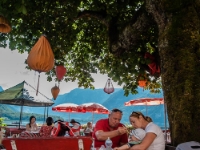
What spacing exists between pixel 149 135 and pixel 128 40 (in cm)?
340

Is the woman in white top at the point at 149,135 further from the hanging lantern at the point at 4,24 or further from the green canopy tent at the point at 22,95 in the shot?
the green canopy tent at the point at 22,95

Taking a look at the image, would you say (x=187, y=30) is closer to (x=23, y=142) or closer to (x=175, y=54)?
(x=175, y=54)

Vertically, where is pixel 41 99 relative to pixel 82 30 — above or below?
below

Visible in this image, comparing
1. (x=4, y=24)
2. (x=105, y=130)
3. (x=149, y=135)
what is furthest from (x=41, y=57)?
(x=149, y=135)

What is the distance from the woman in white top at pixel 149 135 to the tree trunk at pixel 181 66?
0.35 m

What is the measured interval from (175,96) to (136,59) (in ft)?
13.5

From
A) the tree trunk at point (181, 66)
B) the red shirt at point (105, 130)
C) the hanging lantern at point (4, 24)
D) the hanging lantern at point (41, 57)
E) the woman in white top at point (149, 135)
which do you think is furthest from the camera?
the hanging lantern at point (4, 24)

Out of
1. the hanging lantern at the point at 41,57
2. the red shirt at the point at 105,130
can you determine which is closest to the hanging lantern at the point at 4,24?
the hanging lantern at the point at 41,57

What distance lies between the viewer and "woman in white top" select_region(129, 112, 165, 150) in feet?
11.0

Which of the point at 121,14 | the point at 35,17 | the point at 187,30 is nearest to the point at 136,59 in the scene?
the point at 121,14

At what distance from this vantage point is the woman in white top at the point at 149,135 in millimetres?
3357

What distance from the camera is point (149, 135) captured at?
3426mm

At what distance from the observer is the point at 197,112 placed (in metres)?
3.73

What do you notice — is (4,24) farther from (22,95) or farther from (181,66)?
(22,95)
